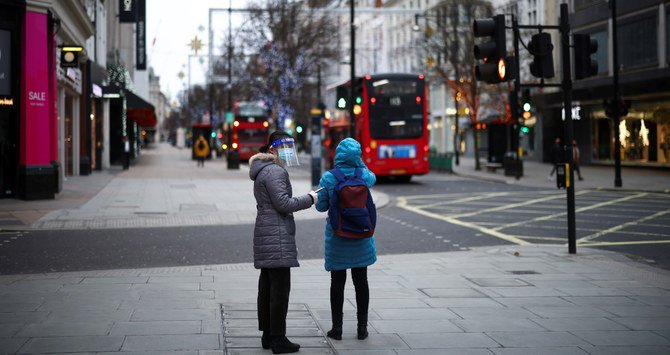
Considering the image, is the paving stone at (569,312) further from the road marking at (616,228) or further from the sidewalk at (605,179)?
the sidewalk at (605,179)

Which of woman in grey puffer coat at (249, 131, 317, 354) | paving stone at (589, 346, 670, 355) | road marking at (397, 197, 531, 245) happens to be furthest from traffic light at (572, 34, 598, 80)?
woman in grey puffer coat at (249, 131, 317, 354)

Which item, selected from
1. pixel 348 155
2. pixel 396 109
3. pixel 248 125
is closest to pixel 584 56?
pixel 348 155

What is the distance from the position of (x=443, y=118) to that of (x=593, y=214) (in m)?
51.2

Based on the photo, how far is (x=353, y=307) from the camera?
25.2ft

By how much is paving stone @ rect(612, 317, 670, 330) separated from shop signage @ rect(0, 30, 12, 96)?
15880mm

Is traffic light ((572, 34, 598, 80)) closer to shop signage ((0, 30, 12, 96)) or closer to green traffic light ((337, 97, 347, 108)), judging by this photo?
shop signage ((0, 30, 12, 96))

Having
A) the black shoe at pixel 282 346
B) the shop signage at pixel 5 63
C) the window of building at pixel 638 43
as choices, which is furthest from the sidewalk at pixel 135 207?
the window of building at pixel 638 43

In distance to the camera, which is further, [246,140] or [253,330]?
[246,140]

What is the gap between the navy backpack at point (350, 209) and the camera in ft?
20.2

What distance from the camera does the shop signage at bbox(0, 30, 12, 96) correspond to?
1886 cm

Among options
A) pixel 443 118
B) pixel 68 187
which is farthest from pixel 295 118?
pixel 68 187

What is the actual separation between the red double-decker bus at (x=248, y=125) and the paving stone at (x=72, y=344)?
47542 mm

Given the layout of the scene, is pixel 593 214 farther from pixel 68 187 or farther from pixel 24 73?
pixel 68 187

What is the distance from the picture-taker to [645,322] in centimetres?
697
